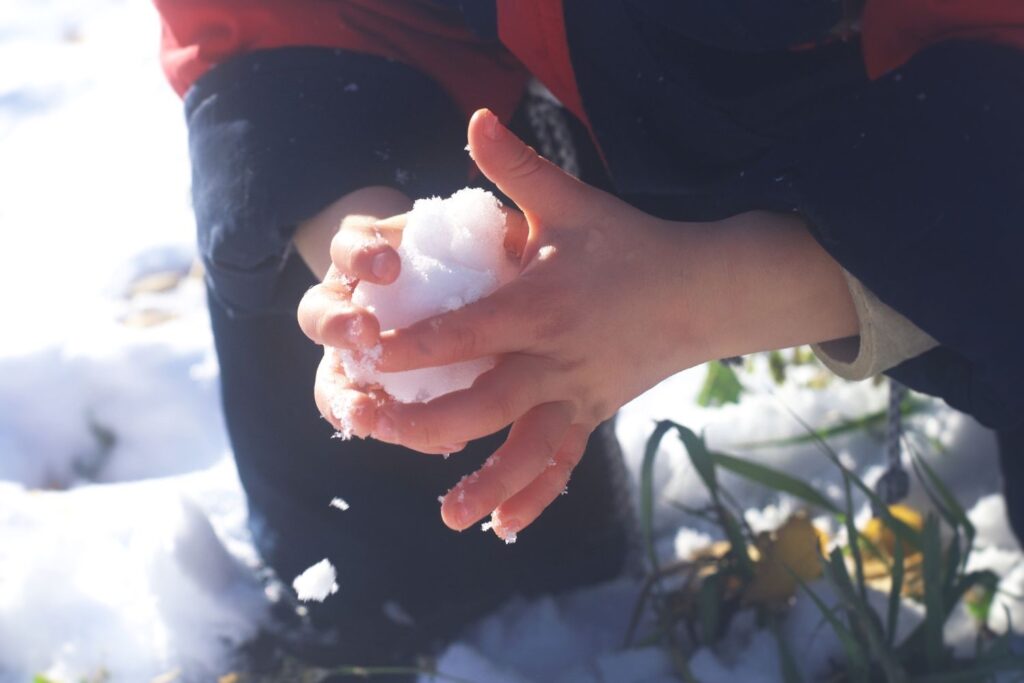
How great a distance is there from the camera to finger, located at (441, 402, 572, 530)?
0.68 m

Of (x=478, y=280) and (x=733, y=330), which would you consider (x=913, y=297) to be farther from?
(x=478, y=280)

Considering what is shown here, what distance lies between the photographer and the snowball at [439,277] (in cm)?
69

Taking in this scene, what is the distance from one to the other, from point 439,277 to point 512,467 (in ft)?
0.41

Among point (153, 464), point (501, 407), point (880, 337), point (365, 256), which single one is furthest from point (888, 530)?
point (153, 464)

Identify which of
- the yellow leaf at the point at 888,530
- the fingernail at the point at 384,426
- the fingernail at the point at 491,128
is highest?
the fingernail at the point at 491,128

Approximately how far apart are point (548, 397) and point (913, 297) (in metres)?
0.28

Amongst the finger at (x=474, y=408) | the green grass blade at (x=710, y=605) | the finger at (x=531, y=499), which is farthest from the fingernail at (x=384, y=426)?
the green grass blade at (x=710, y=605)

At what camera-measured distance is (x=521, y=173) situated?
0.72 m

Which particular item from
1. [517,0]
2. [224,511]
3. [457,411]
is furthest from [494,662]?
[517,0]

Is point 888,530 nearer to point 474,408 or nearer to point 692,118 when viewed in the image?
point 692,118

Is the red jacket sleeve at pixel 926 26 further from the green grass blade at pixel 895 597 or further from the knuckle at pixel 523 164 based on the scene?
the green grass blade at pixel 895 597

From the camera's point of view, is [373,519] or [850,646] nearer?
[850,646]

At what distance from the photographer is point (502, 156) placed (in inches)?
28.0

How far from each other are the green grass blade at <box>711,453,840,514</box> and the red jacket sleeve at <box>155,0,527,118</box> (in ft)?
1.27
